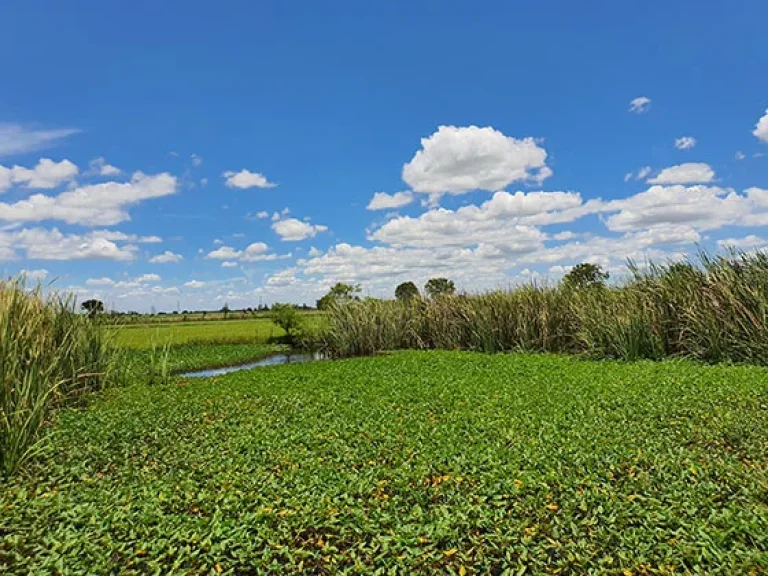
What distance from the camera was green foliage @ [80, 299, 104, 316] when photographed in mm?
8344

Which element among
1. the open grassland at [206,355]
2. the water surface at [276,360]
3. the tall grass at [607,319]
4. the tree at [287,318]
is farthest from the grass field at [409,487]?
the tree at [287,318]

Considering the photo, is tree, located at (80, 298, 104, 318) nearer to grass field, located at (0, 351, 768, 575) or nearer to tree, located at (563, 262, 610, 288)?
grass field, located at (0, 351, 768, 575)

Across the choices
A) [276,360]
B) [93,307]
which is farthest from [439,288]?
[93,307]

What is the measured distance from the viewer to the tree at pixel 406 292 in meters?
16.1

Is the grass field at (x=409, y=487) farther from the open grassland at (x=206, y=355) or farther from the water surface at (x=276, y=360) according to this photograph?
the water surface at (x=276, y=360)

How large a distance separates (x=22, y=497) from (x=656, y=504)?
4199mm

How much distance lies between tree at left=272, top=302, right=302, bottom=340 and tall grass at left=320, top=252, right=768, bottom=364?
3908mm

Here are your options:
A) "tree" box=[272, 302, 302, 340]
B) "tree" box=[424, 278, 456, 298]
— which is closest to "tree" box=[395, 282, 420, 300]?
"tree" box=[424, 278, 456, 298]

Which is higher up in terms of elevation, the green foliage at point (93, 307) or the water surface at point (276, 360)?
the green foliage at point (93, 307)

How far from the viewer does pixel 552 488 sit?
3.36 meters

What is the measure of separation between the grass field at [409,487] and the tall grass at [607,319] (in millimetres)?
2686

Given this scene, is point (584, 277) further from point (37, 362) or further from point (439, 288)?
point (37, 362)

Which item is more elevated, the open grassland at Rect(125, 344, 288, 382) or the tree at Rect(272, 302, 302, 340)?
the tree at Rect(272, 302, 302, 340)

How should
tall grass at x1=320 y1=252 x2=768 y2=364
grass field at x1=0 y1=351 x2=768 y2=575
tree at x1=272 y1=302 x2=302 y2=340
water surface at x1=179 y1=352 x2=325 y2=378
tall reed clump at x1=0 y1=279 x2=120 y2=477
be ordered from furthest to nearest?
tree at x1=272 y1=302 x2=302 y2=340 < water surface at x1=179 y1=352 x2=325 y2=378 < tall grass at x1=320 y1=252 x2=768 y2=364 < tall reed clump at x1=0 y1=279 x2=120 y2=477 < grass field at x1=0 y1=351 x2=768 y2=575
